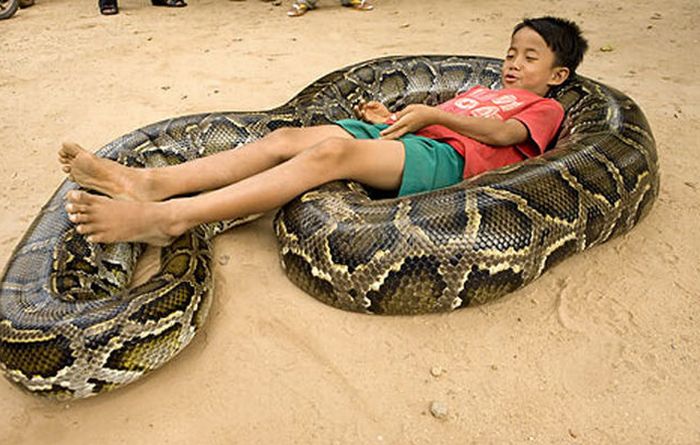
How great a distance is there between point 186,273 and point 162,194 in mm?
586

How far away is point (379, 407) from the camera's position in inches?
103

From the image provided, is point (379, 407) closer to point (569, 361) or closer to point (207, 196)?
point (569, 361)

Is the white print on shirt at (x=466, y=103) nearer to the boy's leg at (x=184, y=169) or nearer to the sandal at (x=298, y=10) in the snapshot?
the boy's leg at (x=184, y=169)

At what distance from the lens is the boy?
326cm

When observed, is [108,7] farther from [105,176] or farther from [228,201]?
[228,201]

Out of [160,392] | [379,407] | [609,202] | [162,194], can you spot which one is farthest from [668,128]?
[160,392]

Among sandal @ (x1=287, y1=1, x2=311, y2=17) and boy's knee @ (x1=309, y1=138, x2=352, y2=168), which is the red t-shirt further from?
sandal @ (x1=287, y1=1, x2=311, y2=17)

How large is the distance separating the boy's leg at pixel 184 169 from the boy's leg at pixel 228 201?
0.20m

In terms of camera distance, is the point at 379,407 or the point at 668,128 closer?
the point at 379,407

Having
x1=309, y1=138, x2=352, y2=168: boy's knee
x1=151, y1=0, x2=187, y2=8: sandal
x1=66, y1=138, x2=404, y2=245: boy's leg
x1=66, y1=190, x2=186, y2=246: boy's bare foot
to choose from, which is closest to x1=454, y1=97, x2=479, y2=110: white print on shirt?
x1=66, y1=138, x2=404, y2=245: boy's leg

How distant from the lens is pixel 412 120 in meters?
3.56

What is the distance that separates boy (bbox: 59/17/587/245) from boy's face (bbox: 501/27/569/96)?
0.25 feet

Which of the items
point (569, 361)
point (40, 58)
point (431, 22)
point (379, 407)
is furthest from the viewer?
point (431, 22)

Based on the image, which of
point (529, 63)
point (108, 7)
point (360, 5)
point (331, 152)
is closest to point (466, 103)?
point (529, 63)
